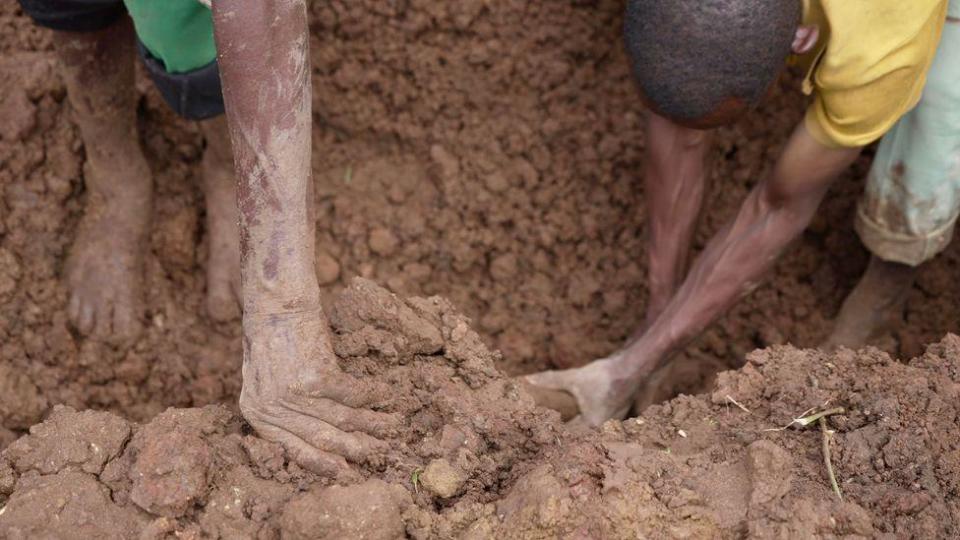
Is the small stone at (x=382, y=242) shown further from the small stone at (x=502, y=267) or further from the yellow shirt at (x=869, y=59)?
the yellow shirt at (x=869, y=59)

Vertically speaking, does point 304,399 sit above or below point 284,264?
below

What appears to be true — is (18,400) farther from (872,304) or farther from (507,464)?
(872,304)

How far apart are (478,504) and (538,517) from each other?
0.12 meters

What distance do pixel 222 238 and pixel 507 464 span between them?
4.17 ft

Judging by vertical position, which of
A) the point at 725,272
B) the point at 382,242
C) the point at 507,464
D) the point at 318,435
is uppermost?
the point at 318,435

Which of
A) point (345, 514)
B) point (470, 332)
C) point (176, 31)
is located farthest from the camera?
point (176, 31)

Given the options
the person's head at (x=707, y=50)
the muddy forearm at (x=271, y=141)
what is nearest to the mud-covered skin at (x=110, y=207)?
the muddy forearm at (x=271, y=141)

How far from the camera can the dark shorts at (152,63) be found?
7.30 feet

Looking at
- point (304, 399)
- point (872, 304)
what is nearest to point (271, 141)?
point (304, 399)

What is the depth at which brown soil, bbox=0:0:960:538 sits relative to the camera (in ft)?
5.08

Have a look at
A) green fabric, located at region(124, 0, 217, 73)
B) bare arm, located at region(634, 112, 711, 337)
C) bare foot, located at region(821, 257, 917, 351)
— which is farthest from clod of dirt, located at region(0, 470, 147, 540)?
bare foot, located at region(821, 257, 917, 351)

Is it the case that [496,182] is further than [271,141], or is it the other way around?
[496,182]

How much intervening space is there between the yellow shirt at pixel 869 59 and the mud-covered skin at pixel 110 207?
1.57 meters

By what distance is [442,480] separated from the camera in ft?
5.26
